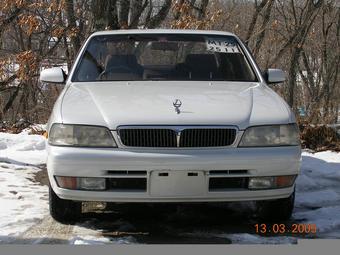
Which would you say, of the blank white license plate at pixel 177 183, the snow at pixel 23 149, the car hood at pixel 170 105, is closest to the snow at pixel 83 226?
the snow at pixel 23 149

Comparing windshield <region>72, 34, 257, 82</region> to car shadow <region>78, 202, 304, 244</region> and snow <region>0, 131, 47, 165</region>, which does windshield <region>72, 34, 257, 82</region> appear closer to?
car shadow <region>78, 202, 304, 244</region>

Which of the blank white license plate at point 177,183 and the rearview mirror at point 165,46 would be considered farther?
the rearview mirror at point 165,46

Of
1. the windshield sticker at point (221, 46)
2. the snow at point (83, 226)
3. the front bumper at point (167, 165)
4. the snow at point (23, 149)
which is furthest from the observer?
the snow at point (23, 149)

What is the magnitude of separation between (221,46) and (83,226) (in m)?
2.49

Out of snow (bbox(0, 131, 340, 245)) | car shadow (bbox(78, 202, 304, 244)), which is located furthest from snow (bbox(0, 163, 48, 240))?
car shadow (bbox(78, 202, 304, 244))

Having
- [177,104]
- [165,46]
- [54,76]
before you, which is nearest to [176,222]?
[177,104]

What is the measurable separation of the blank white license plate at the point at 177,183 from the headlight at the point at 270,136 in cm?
41

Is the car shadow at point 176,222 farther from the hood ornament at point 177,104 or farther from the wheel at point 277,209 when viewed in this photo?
the hood ornament at point 177,104

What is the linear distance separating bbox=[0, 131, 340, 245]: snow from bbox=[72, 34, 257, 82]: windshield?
126 cm

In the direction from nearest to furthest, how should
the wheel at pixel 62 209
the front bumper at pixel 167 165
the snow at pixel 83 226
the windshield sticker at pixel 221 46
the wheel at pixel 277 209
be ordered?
the front bumper at pixel 167 165
the snow at pixel 83 226
the wheel at pixel 62 209
the wheel at pixel 277 209
the windshield sticker at pixel 221 46

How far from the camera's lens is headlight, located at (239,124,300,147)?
13.5 ft

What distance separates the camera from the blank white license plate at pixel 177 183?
3.96 meters

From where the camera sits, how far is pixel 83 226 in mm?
4430

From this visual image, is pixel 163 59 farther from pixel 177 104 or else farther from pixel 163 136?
pixel 163 136
